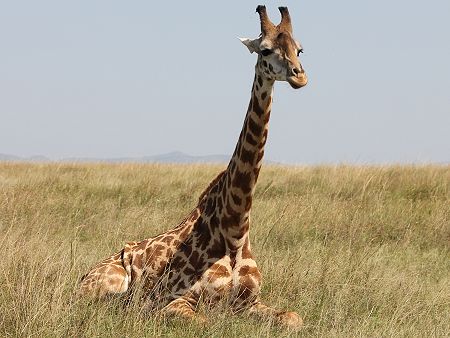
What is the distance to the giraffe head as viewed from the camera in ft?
14.0

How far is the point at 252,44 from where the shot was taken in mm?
4895

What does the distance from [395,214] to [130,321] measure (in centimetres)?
691

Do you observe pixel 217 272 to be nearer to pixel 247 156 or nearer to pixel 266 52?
pixel 247 156

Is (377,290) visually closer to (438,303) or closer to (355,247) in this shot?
(438,303)

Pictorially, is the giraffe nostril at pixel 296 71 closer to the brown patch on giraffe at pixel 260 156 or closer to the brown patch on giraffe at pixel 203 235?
the brown patch on giraffe at pixel 260 156

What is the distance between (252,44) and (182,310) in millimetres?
1858

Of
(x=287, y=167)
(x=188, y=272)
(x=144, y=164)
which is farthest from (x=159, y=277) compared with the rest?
(x=144, y=164)

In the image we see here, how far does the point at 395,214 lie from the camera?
10.8 m

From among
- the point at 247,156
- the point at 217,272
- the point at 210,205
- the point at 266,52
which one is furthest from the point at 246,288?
the point at 266,52

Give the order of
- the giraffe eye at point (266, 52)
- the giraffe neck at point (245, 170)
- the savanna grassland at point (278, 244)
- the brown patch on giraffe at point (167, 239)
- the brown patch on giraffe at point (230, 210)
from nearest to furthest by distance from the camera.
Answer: the giraffe eye at point (266, 52)
the savanna grassland at point (278, 244)
the giraffe neck at point (245, 170)
the brown patch on giraffe at point (230, 210)
the brown patch on giraffe at point (167, 239)

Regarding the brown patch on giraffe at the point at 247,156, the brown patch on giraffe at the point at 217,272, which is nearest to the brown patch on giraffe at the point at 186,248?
the brown patch on giraffe at the point at 217,272

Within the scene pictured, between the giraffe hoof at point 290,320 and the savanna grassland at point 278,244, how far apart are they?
62 mm

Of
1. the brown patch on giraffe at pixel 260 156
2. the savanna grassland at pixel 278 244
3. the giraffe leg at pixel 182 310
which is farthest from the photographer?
the brown patch on giraffe at pixel 260 156

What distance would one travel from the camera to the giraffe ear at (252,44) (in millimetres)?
4867
